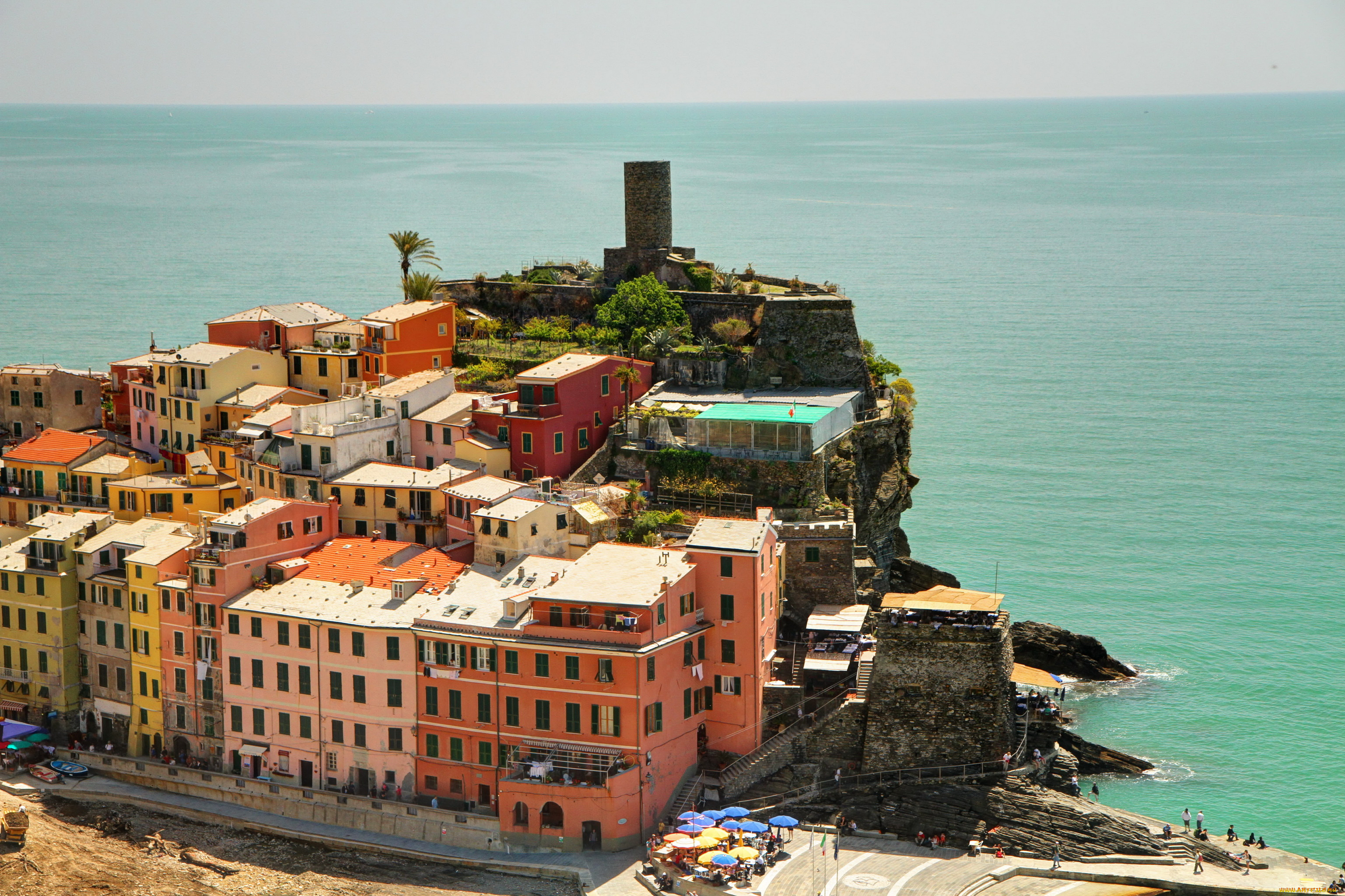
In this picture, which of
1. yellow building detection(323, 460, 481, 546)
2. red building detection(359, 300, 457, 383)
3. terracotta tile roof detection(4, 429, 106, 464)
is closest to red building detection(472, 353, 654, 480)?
yellow building detection(323, 460, 481, 546)

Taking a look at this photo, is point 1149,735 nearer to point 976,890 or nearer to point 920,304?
point 976,890

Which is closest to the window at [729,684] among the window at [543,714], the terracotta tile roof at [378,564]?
the window at [543,714]

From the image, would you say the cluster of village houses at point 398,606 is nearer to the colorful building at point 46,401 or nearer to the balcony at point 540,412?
the balcony at point 540,412

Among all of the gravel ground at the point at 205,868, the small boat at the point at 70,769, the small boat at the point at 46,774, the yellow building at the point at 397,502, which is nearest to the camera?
the gravel ground at the point at 205,868

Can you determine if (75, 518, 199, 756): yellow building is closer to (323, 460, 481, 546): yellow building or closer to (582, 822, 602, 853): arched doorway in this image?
(323, 460, 481, 546): yellow building

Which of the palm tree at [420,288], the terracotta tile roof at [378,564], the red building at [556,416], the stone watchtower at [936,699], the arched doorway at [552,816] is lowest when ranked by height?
the arched doorway at [552,816]

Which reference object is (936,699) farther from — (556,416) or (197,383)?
(197,383)

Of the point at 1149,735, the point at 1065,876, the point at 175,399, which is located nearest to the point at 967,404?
the point at 1149,735

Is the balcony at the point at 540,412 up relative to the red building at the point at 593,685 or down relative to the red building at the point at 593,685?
up

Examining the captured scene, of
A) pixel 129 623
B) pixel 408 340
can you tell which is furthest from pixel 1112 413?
pixel 129 623
